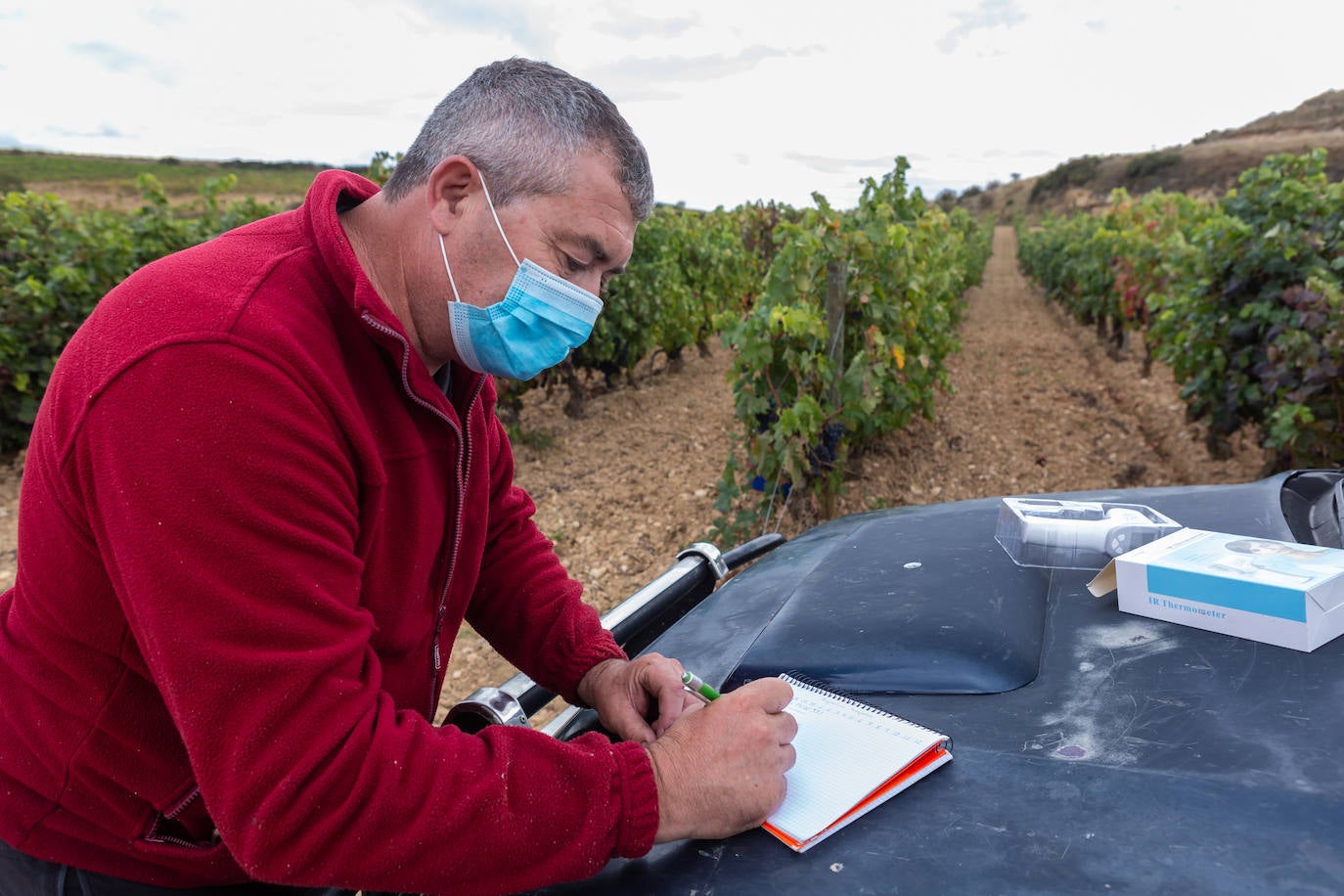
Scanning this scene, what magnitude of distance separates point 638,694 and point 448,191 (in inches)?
33.9

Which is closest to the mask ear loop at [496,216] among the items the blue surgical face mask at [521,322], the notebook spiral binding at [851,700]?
A: the blue surgical face mask at [521,322]

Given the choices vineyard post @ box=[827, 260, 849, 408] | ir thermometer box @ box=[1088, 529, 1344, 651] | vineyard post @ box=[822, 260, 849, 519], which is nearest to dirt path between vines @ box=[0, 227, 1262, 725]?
vineyard post @ box=[822, 260, 849, 519]

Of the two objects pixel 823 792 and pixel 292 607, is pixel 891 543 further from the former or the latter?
pixel 292 607

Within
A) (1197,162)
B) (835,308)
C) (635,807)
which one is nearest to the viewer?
(635,807)

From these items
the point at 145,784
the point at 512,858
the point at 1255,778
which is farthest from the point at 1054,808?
the point at 145,784

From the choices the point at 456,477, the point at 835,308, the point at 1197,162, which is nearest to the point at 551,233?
the point at 456,477

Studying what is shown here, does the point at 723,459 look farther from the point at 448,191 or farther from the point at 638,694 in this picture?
the point at 448,191

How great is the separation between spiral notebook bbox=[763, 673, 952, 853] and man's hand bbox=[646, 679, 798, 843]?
0.09ft

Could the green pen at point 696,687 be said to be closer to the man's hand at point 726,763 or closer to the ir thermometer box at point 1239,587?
the man's hand at point 726,763

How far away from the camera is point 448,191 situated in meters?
1.30

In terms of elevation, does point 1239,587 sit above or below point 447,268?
below

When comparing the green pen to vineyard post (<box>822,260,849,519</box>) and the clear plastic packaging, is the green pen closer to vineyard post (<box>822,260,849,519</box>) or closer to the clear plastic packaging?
the clear plastic packaging

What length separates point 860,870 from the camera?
3.04 ft

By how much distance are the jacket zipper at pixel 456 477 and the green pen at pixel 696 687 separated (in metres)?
0.42
